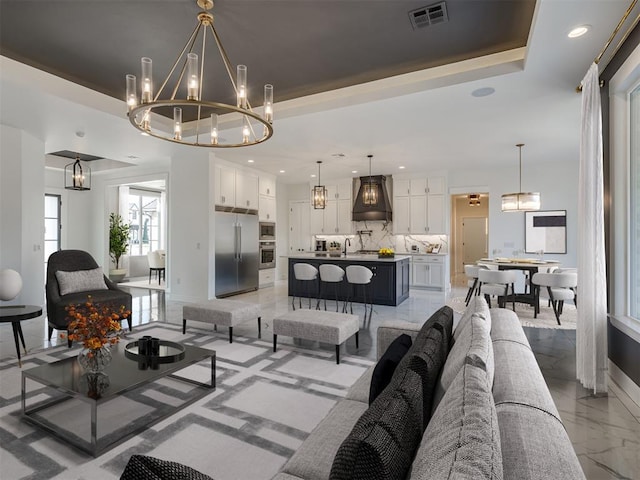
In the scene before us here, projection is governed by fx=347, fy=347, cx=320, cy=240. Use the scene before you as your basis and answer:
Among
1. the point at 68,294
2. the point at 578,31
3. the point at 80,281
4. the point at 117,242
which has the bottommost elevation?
the point at 68,294

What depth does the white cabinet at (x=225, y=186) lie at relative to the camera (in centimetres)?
682

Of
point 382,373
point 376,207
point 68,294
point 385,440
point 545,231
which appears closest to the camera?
point 385,440

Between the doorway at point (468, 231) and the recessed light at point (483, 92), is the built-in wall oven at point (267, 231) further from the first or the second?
the doorway at point (468, 231)

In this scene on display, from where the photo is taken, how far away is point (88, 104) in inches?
163

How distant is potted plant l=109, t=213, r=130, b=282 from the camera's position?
8852 mm

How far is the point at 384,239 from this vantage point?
8.96m

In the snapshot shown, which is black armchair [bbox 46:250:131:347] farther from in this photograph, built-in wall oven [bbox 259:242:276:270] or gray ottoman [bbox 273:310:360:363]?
built-in wall oven [bbox 259:242:276:270]

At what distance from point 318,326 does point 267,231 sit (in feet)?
17.6

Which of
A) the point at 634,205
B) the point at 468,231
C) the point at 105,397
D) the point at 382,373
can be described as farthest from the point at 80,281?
the point at 468,231

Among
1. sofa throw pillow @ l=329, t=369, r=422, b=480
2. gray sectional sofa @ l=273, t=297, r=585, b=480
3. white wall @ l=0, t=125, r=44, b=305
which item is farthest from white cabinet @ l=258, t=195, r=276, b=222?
sofa throw pillow @ l=329, t=369, r=422, b=480

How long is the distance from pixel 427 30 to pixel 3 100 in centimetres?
464

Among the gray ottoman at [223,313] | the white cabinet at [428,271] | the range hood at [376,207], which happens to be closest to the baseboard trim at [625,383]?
the gray ottoman at [223,313]

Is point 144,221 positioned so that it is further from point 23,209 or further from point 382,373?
point 382,373

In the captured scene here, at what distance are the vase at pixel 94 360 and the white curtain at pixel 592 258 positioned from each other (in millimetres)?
3696
